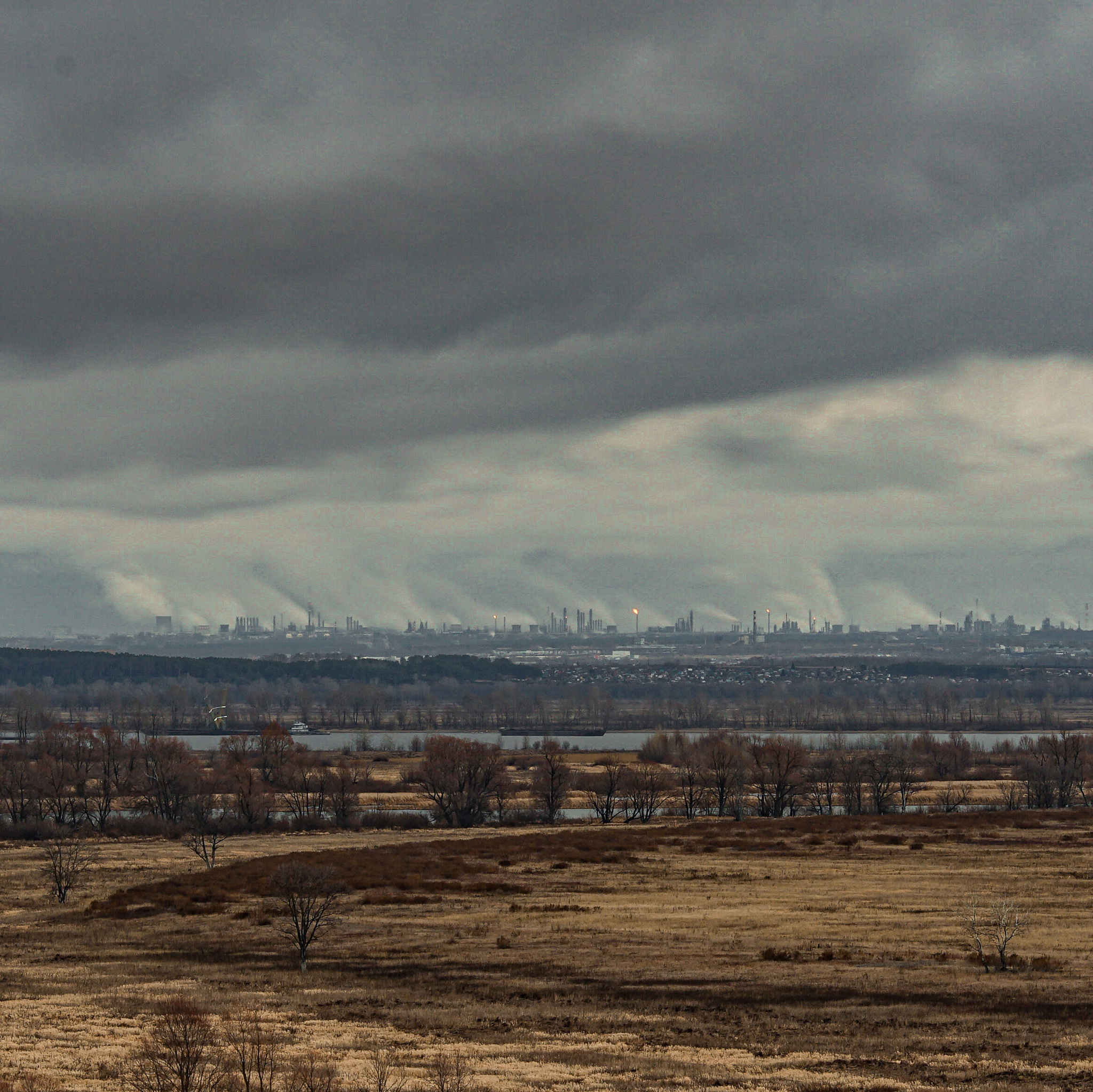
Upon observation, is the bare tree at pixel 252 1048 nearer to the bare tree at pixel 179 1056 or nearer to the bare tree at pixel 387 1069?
the bare tree at pixel 179 1056

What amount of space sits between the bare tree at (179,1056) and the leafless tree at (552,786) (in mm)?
105945

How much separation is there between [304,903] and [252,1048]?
83.6 ft

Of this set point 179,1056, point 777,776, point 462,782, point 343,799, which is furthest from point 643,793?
point 179,1056

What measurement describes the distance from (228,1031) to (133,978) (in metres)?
15.9

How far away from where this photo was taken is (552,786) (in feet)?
486

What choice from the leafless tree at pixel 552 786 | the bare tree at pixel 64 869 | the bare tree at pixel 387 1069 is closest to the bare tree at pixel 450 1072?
the bare tree at pixel 387 1069

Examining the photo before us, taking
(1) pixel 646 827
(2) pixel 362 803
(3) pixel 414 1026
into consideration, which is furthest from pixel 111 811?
(3) pixel 414 1026

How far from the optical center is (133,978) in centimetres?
5081

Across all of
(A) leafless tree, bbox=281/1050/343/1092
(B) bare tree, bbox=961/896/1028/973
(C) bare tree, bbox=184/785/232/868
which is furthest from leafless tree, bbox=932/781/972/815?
(A) leafless tree, bbox=281/1050/343/1092

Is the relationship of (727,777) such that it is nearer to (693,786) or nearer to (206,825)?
(693,786)

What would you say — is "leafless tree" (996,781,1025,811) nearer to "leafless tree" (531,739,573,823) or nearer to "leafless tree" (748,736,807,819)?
"leafless tree" (748,736,807,819)

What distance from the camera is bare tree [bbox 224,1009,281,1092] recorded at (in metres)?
29.8

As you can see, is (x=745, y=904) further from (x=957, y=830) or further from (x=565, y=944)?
(x=957, y=830)

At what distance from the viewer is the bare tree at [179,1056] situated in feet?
87.6
